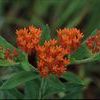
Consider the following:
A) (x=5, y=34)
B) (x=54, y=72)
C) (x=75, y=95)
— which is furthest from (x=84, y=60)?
(x=5, y=34)

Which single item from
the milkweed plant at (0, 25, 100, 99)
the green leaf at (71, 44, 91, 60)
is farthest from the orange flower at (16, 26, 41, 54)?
the green leaf at (71, 44, 91, 60)

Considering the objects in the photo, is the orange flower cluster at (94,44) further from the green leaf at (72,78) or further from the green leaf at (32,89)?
the green leaf at (32,89)

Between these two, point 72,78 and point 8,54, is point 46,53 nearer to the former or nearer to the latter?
point 8,54

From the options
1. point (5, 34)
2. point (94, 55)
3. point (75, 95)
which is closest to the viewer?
point (94, 55)

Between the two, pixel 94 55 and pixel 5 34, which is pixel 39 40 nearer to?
pixel 94 55

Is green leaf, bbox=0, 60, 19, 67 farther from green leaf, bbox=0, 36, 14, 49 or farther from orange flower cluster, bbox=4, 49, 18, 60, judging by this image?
green leaf, bbox=0, 36, 14, 49
